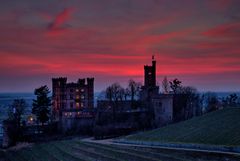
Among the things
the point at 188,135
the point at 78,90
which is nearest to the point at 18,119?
the point at 78,90

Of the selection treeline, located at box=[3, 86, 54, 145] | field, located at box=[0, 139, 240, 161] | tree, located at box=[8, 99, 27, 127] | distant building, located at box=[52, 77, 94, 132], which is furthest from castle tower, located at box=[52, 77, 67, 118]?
field, located at box=[0, 139, 240, 161]

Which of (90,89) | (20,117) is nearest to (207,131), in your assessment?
(20,117)

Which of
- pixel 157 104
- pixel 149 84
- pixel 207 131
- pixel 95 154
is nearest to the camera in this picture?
pixel 95 154

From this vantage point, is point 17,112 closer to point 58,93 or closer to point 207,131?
point 58,93

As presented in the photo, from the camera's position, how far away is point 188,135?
40.2 meters

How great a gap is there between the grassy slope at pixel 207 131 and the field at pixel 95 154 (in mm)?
3474

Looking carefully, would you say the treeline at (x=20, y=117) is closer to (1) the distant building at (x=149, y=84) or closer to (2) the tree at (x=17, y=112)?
(2) the tree at (x=17, y=112)

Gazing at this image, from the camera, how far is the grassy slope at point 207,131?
35.9 meters

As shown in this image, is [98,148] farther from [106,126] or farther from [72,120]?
[72,120]

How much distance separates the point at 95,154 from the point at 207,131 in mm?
12756

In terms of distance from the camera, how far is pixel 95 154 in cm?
3928

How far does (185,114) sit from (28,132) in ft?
92.8

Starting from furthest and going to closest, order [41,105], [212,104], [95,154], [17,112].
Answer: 1. [212,104]
2. [41,105]
3. [17,112]
4. [95,154]

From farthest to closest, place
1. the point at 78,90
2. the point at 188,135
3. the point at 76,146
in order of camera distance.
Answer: the point at 78,90
the point at 76,146
the point at 188,135
